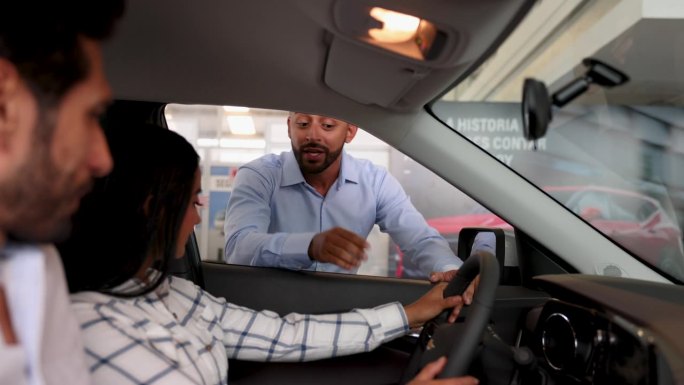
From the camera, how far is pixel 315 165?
241 centimetres

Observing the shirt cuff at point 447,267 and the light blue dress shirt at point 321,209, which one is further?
the light blue dress shirt at point 321,209

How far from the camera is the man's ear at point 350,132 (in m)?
1.91

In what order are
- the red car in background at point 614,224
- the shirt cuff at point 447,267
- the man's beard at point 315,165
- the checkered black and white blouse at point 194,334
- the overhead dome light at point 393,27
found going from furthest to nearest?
1. the man's beard at point 315,165
2. the shirt cuff at point 447,267
3. the red car in background at point 614,224
4. the overhead dome light at point 393,27
5. the checkered black and white blouse at point 194,334

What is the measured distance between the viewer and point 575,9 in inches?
66.2

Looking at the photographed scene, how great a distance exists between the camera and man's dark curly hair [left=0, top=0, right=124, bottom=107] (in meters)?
0.60

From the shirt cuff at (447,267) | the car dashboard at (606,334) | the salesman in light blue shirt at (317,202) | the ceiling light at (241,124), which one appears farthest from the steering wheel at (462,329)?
the ceiling light at (241,124)

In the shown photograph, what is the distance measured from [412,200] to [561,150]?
0.92m

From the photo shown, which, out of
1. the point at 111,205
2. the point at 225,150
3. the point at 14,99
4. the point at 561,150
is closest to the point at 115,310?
the point at 111,205

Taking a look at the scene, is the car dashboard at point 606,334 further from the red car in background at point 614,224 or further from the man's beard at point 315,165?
the man's beard at point 315,165

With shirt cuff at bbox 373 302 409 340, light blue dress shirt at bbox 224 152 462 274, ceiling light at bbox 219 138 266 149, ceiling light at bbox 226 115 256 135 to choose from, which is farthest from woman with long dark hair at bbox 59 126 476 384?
ceiling light at bbox 219 138 266 149

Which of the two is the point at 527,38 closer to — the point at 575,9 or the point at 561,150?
the point at 575,9

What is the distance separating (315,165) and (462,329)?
52.5 inches

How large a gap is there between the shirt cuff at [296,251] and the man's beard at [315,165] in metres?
0.46

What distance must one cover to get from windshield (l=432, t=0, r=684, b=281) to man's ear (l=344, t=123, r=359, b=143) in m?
0.26
